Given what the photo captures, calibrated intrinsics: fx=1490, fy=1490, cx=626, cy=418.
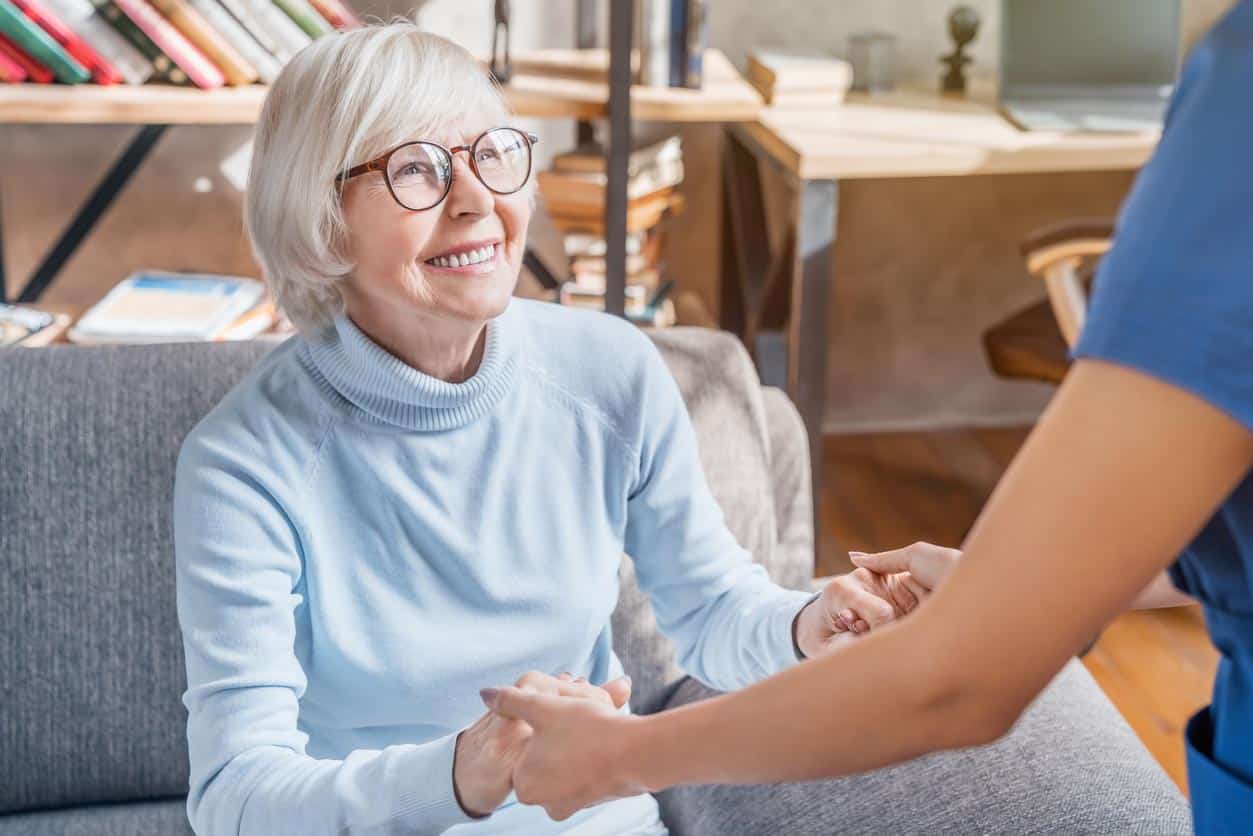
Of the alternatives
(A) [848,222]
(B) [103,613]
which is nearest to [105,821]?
(B) [103,613]

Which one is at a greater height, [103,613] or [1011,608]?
[1011,608]

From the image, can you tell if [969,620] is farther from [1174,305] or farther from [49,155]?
[49,155]

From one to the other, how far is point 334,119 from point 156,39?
51.6 inches

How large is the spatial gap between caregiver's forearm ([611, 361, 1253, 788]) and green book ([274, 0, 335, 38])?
6.14ft

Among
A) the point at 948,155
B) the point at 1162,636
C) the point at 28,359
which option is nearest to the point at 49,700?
the point at 28,359

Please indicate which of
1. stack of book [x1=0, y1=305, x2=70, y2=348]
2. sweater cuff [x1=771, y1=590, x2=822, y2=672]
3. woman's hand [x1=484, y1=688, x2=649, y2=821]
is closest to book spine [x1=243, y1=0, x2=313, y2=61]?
stack of book [x1=0, y1=305, x2=70, y2=348]

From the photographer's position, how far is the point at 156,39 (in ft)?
7.64

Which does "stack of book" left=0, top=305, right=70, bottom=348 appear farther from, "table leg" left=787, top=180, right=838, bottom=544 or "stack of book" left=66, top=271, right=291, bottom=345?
"table leg" left=787, top=180, right=838, bottom=544

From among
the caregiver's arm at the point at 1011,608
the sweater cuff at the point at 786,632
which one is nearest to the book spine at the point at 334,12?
the sweater cuff at the point at 786,632

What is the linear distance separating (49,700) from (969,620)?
1.08 meters

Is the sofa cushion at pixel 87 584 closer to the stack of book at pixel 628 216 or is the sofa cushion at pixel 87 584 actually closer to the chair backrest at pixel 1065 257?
the stack of book at pixel 628 216

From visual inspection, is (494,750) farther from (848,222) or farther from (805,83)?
(848,222)

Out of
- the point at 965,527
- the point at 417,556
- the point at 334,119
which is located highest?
the point at 334,119

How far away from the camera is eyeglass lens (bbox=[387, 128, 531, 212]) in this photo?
3.92 feet
